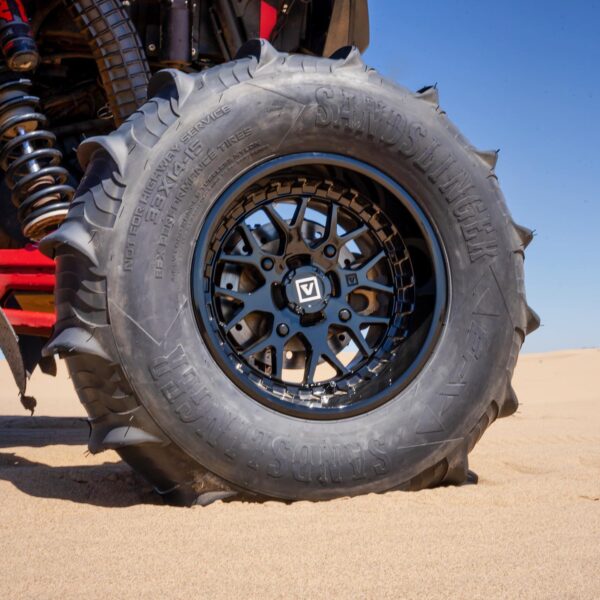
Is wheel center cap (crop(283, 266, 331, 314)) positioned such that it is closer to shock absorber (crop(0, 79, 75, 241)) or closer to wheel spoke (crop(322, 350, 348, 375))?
wheel spoke (crop(322, 350, 348, 375))

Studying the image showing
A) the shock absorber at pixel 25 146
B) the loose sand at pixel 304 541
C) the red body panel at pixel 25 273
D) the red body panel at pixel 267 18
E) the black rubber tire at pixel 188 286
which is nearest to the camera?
the loose sand at pixel 304 541

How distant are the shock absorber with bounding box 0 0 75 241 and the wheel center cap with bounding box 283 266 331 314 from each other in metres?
Result: 0.91

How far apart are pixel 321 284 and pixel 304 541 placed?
91 cm

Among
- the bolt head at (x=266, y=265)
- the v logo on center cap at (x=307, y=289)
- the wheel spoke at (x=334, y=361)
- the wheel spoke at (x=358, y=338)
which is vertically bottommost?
the wheel spoke at (x=334, y=361)

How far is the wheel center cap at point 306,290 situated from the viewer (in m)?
2.59

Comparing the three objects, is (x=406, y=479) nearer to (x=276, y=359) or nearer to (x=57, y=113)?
(x=276, y=359)

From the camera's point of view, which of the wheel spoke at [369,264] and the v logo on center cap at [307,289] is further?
the wheel spoke at [369,264]

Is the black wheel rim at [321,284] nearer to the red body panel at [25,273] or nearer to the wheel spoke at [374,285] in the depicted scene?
the wheel spoke at [374,285]

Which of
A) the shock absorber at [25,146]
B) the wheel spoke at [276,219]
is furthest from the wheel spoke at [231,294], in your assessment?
the shock absorber at [25,146]

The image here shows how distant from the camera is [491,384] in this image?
265 centimetres

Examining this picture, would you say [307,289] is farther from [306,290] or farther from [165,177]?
[165,177]

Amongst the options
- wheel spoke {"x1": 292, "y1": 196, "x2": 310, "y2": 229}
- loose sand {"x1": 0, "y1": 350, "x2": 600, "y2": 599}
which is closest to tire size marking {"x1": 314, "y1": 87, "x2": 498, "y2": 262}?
wheel spoke {"x1": 292, "y1": 196, "x2": 310, "y2": 229}

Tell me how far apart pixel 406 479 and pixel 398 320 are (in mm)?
524

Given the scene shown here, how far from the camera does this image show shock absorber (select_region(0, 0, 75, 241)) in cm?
292
